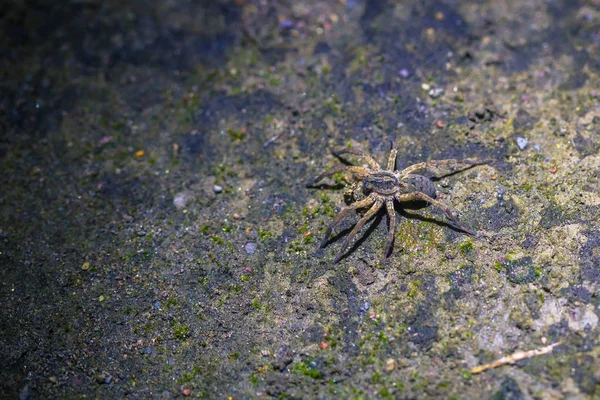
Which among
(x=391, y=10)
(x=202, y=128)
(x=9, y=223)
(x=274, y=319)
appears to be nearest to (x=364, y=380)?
(x=274, y=319)

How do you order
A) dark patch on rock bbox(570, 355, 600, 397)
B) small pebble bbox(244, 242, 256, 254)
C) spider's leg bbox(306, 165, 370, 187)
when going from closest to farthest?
dark patch on rock bbox(570, 355, 600, 397)
small pebble bbox(244, 242, 256, 254)
spider's leg bbox(306, 165, 370, 187)

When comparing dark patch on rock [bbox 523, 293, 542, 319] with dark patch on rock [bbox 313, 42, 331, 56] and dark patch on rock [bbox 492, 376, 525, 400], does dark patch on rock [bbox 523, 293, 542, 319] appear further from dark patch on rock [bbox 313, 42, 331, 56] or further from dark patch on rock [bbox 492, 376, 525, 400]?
dark patch on rock [bbox 313, 42, 331, 56]

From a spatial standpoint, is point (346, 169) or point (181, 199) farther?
point (181, 199)

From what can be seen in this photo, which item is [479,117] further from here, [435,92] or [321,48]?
[321,48]

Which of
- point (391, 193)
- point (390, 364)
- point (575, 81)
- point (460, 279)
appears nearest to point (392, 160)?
point (391, 193)

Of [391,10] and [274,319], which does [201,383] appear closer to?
[274,319]

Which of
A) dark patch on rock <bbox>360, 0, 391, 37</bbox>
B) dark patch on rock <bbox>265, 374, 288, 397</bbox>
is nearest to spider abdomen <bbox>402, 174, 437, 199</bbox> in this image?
dark patch on rock <bbox>265, 374, 288, 397</bbox>

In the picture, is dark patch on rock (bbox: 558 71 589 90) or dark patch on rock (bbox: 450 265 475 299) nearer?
dark patch on rock (bbox: 450 265 475 299)
